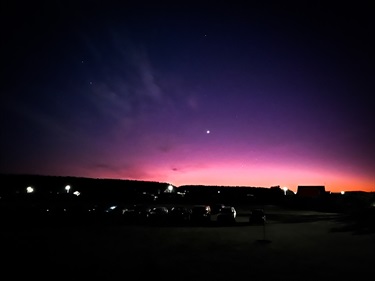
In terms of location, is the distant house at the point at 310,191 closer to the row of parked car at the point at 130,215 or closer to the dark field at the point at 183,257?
the row of parked car at the point at 130,215

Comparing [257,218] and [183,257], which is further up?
[257,218]

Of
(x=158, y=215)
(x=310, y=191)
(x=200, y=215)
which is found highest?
(x=310, y=191)

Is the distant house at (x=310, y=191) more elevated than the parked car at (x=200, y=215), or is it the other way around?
the distant house at (x=310, y=191)

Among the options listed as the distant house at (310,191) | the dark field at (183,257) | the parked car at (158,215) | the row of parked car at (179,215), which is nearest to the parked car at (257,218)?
the row of parked car at (179,215)

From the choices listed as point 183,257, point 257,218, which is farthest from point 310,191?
point 183,257

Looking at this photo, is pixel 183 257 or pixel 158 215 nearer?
pixel 183 257

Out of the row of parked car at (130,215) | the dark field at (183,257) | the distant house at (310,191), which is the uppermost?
the distant house at (310,191)

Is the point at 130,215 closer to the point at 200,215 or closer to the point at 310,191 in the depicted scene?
the point at 200,215

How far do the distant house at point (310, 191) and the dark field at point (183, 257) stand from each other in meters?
64.7

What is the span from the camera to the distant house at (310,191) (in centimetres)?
8044

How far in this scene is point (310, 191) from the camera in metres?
81.9

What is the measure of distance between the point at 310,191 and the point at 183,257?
249ft

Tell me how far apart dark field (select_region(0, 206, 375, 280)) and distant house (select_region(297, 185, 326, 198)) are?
64.7m

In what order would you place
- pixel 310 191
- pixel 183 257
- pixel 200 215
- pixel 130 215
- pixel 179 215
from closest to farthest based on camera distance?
pixel 183 257 < pixel 200 215 < pixel 179 215 < pixel 130 215 < pixel 310 191
